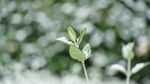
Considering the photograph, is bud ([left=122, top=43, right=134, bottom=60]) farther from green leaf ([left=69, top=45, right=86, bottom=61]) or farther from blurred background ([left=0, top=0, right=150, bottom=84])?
blurred background ([left=0, top=0, right=150, bottom=84])

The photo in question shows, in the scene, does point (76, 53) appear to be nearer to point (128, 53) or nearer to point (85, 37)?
point (128, 53)

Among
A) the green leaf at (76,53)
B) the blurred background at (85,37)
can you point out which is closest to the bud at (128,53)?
the green leaf at (76,53)

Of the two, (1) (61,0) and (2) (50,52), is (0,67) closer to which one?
(2) (50,52)

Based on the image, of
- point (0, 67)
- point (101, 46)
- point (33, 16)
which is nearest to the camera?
point (0, 67)

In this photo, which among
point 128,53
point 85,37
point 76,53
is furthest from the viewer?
point 85,37

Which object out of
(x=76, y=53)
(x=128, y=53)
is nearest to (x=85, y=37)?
(x=128, y=53)

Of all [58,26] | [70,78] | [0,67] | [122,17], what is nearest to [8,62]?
[0,67]

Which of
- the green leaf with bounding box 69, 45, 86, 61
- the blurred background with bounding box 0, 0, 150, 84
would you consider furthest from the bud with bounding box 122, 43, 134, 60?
the blurred background with bounding box 0, 0, 150, 84

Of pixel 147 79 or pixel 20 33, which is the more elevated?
pixel 20 33
